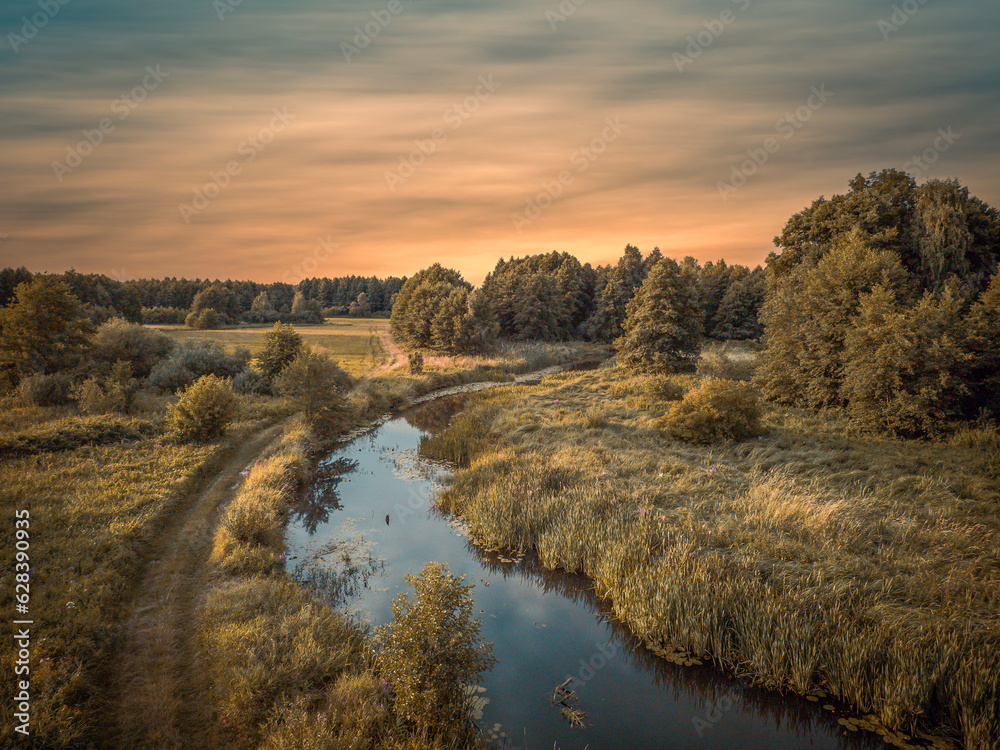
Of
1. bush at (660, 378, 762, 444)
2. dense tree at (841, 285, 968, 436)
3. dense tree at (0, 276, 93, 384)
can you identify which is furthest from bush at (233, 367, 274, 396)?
dense tree at (841, 285, 968, 436)

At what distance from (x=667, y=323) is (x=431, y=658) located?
99.4 ft

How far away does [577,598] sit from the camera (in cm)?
1030

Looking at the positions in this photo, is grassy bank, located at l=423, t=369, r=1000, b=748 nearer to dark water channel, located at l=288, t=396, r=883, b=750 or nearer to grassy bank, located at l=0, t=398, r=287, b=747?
dark water channel, located at l=288, t=396, r=883, b=750

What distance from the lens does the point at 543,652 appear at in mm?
8648

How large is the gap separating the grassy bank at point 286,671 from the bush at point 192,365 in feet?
72.2

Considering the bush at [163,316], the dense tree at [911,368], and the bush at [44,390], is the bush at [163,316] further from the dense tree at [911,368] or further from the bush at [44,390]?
the dense tree at [911,368]

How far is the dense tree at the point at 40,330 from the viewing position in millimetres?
22312

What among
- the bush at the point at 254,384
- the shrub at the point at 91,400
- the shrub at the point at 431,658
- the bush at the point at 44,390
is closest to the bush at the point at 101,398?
the shrub at the point at 91,400

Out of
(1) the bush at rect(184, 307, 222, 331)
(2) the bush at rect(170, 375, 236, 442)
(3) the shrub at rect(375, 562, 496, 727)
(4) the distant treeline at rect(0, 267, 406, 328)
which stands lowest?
(3) the shrub at rect(375, 562, 496, 727)

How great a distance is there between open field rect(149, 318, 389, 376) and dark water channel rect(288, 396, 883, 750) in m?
28.7

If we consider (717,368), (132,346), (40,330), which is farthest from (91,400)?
(717,368)

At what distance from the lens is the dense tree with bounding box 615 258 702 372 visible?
32531mm

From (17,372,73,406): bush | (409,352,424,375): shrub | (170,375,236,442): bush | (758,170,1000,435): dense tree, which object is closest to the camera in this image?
(758,170,1000,435): dense tree

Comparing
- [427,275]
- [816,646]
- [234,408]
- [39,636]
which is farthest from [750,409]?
[427,275]
